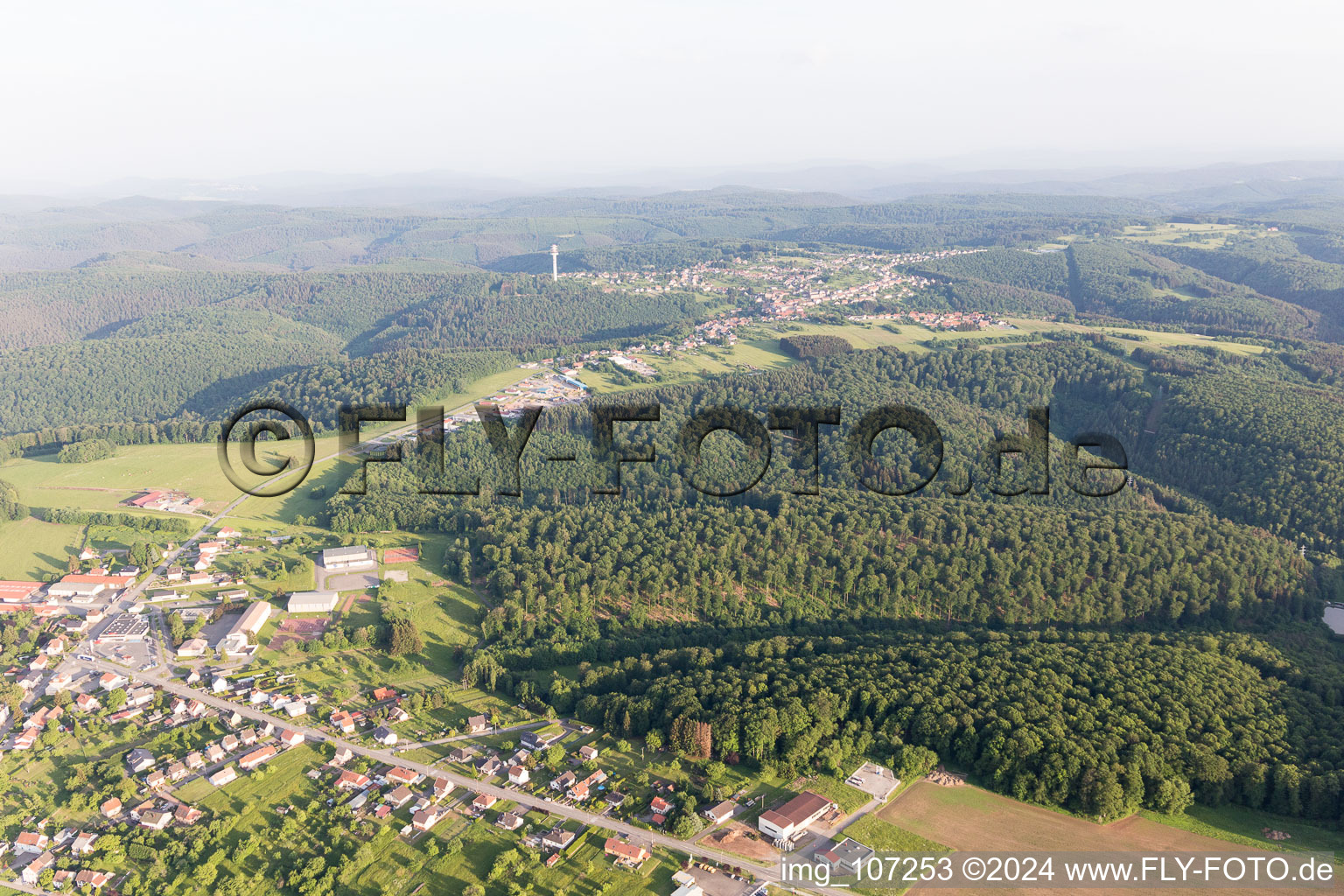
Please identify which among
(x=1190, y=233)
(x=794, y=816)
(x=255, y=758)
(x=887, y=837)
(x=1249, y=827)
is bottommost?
(x=255, y=758)

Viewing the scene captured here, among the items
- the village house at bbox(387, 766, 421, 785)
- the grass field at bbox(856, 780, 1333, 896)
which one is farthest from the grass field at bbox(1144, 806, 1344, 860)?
the village house at bbox(387, 766, 421, 785)

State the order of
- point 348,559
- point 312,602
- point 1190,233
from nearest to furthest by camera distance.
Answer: point 312,602 < point 348,559 < point 1190,233

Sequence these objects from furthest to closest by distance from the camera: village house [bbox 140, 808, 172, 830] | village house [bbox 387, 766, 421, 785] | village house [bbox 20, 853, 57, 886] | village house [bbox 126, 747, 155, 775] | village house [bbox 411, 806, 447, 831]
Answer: village house [bbox 126, 747, 155, 775]
village house [bbox 387, 766, 421, 785]
village house [bbox 140, 808, 172, 830]
village house [bbox 411, 806, 447, 831]
village house [bbox 20, 853, 57, 886]

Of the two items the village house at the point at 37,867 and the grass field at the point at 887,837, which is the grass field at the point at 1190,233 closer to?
the grass field at the point at 887,837

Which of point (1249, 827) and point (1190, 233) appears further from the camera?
point (1190, 233)

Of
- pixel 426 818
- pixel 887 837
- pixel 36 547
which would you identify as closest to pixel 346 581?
pixel 36 547

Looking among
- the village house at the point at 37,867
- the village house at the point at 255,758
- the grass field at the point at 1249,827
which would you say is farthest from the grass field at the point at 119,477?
the grass field at the point at 1249,827

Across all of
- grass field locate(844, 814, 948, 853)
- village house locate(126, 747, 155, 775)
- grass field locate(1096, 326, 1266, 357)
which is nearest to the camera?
grass field locate(844, 814, 948, 853)

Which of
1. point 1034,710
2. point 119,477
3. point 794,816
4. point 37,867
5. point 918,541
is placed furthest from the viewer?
point 119,477

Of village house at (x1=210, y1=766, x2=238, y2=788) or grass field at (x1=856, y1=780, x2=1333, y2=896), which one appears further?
village house at (x1=210, y1=766, x2=238, y2=788)

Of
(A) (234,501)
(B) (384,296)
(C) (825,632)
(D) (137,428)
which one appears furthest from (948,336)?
(B) (384,296)

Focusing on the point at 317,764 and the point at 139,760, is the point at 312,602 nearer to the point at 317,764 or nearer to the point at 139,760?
the point at 139,760

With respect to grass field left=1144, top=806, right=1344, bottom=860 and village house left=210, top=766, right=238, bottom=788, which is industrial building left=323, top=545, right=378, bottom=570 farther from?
grass field left=1144, top=806, right=1344, bottom=860
